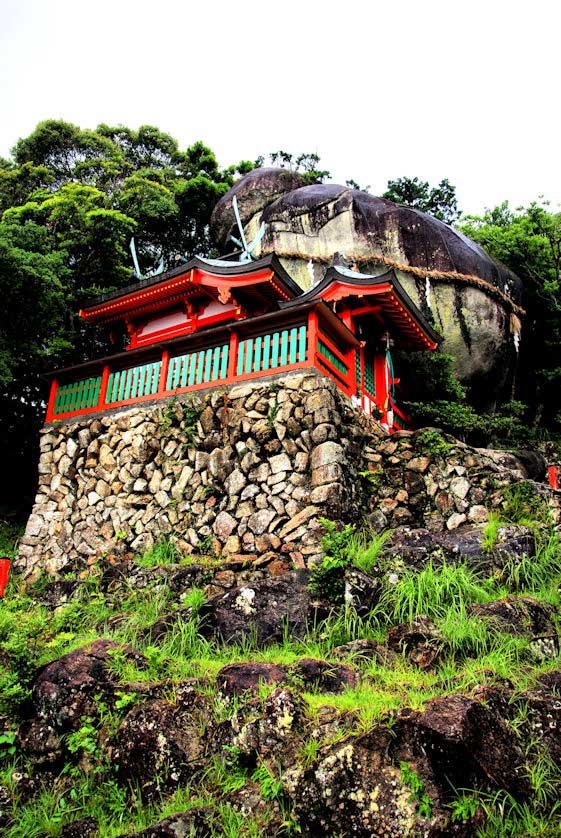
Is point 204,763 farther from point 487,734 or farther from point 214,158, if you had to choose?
point 214,158

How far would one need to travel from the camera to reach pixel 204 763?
Answer: 689 centimetres

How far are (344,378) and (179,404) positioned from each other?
3259 millimetres

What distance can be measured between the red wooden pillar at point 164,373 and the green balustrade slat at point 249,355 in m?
1.92

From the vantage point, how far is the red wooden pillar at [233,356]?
1271 centimetres

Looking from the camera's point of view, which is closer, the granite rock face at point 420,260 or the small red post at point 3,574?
the small red post at point 3,574

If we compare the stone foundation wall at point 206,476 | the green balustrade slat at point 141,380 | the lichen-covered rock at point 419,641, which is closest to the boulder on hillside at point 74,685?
the lichen-covered rock at point 419,641

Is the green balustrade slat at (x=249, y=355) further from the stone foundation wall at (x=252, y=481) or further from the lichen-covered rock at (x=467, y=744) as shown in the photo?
the lichen-covered rock at (x=467, y=744)

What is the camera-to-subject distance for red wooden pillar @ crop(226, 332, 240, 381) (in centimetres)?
1271

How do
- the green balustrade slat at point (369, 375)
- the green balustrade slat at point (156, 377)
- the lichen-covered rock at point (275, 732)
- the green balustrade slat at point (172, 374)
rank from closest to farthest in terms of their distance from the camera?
1. the lichen-covered rock at point (275, 732)
2. the green balustrade slat at point (172, 374)
3. the green balustrade slat at point (156, 377)
4. the green balustrade slat at point (369, 375)

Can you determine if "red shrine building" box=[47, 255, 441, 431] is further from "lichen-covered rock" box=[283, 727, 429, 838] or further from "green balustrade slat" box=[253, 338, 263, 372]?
"lichen-covered rock" box=[283, 727, 429, 838]

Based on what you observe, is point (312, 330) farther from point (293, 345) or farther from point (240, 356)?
point (240, 356)

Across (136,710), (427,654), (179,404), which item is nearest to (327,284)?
(179,404)

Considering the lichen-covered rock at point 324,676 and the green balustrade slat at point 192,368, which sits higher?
the green balustrade slat at point 192,368

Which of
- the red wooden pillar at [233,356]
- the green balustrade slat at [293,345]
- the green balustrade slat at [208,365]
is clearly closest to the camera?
the green balustrade slat at [293,345]
